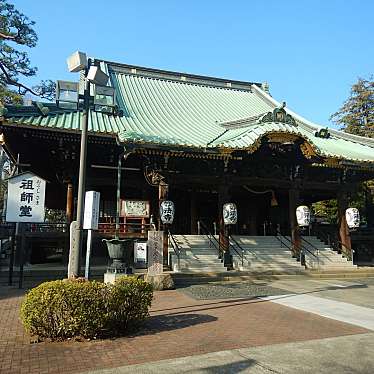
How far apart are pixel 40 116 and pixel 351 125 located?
84.2ft

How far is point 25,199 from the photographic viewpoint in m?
12.2

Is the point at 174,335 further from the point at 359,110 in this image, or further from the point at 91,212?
the point at 359,110

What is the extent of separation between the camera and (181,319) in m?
8.30

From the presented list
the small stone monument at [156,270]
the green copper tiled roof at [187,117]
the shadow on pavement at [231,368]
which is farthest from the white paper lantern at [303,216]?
the shadow on pavement at [231,368]

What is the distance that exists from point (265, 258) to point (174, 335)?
38.3 ft

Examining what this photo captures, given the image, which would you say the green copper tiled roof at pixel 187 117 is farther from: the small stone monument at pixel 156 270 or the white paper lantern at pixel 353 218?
the small stone monument at pixel 156 270

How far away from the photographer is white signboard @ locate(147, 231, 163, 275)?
41.4 feet

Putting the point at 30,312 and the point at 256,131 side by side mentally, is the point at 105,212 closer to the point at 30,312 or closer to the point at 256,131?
the point at 256,131

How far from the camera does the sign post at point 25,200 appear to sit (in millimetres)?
11977

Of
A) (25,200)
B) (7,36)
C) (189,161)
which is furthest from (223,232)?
(7,36)

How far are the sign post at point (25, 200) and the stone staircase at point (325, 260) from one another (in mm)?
12447

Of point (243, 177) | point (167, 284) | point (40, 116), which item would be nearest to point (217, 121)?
point (243, 177)

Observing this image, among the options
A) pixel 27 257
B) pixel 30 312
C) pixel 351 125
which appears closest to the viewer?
pixel 30 312

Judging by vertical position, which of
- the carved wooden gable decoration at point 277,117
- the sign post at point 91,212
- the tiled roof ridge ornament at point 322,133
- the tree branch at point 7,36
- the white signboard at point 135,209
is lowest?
the sign post at point 91,212
